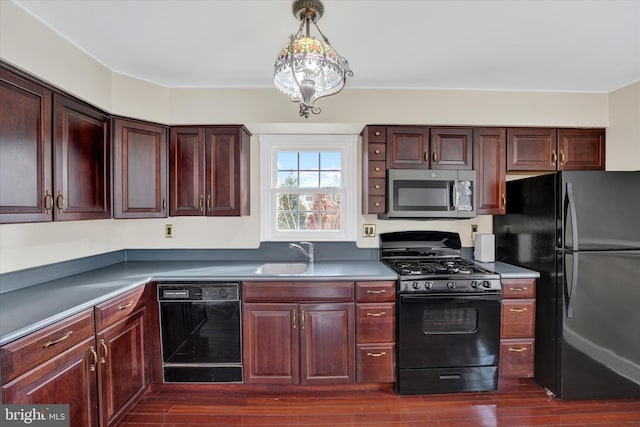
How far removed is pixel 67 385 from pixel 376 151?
2475mm

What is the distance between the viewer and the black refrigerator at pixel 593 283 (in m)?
2.02

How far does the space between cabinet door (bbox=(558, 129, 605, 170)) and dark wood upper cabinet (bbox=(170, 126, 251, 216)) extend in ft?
9.20

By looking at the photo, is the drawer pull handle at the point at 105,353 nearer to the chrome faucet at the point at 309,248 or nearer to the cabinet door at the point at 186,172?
the cabinet door at the point at 186,172

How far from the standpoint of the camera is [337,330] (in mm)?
2160

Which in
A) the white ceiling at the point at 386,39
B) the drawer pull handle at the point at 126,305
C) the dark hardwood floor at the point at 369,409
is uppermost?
the white ceiling at the point at 386,39

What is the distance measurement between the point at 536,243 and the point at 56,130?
3.37 meters

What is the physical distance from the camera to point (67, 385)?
4.76ft

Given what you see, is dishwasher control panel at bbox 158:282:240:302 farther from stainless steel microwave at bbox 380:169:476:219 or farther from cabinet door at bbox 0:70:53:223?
stainless steel microwave at bbox 380:169:476:219

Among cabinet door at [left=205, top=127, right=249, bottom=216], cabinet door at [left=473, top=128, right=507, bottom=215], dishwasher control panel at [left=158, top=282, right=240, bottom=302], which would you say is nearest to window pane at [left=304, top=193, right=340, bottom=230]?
cabinet door at [left=205, top=127, right=249, bottom=216]

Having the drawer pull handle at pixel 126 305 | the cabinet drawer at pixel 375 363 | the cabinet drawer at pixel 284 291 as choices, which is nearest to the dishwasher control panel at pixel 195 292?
the cabinet drawer at pixel 284 291

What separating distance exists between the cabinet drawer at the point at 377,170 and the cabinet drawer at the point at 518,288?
1256mm

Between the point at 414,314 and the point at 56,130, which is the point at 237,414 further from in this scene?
the point at 56,130

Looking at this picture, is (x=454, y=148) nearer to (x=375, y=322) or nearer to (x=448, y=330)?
(x=448, y=330)

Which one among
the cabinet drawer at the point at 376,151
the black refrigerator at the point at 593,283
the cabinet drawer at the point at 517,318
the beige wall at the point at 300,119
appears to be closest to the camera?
the black refrigerator at the point at 593,283
